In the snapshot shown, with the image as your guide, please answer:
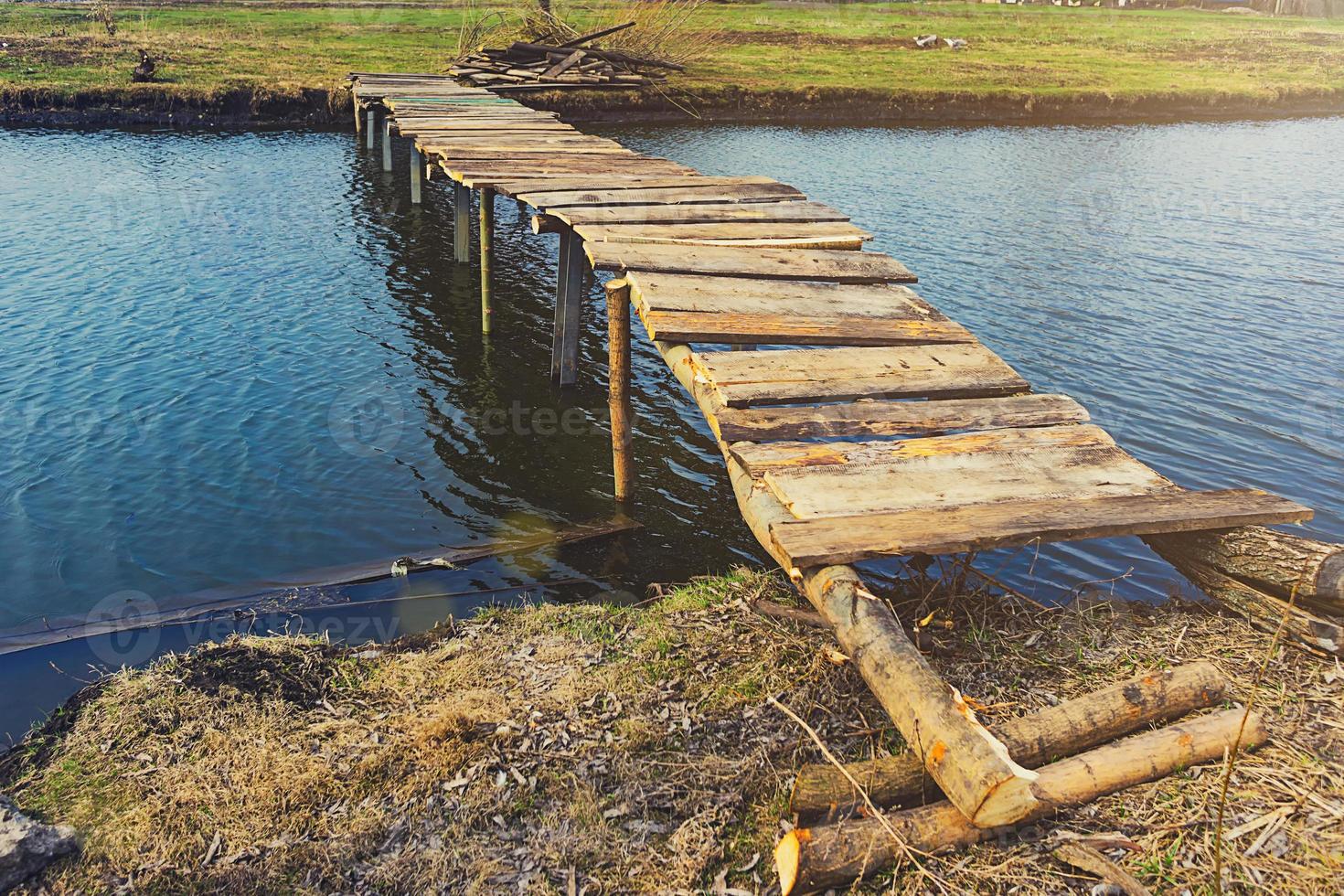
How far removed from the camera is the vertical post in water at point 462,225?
17.7 m

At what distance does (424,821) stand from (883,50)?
48.1m

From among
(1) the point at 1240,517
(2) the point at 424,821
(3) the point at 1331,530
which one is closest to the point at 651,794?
(2) the point at 424,821

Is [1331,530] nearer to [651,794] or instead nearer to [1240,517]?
[1240,517]

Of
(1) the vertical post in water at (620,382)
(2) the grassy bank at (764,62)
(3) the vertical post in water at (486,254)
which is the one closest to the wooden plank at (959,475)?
(1) the vertical post in water at (620,382)

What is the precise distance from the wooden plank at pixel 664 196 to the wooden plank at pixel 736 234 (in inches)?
41.7

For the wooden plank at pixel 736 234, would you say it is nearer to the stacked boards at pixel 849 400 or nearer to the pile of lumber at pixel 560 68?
the stacked boards at pixel 849 400

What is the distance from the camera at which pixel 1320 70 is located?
153 ft

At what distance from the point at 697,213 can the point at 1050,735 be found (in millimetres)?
8635

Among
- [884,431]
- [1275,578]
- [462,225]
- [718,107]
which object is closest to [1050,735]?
[1275,578]

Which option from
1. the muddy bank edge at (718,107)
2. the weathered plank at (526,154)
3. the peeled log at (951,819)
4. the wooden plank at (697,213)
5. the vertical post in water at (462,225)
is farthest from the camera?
the muddy bank edge at (718,107)

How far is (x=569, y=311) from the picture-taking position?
12906 millimetres

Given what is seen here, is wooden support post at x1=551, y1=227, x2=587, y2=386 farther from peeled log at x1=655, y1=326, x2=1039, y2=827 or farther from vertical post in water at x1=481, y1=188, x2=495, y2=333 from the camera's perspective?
peeled log at x1=655, y1=326, x2=1039, y2=827

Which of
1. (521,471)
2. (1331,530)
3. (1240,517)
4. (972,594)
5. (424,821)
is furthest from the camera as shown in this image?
(521,471)

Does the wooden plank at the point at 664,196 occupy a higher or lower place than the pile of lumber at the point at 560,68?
lower
